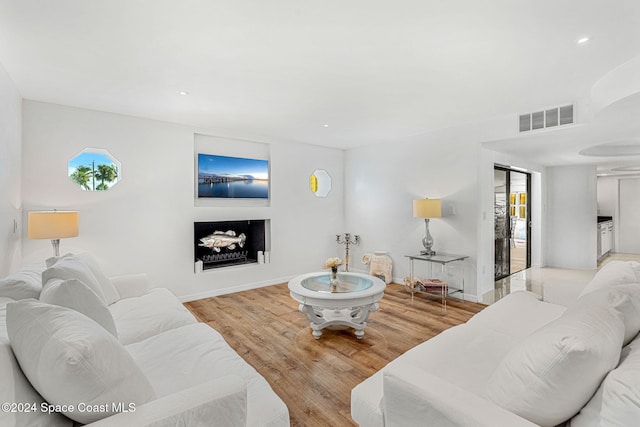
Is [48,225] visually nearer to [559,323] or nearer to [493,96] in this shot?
[559,323]

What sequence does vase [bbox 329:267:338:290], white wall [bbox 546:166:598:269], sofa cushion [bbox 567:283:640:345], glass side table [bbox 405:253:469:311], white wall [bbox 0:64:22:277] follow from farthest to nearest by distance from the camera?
white wall [bbox 546:166:598:269] → glass side table [bbox 405:253:469:311] → vase [bbox 329:267:338:290] → white wall [bbox 0:64:22:277] → sofa cushion [bbox 567:283:640:345]

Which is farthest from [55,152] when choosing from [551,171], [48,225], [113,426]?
[551,171]

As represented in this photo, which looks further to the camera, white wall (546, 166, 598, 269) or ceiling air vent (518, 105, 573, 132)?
white wall (546, 166, 598, 269)

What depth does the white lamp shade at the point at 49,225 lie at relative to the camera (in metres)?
2.69

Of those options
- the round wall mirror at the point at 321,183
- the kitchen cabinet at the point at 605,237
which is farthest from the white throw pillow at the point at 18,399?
the kitchen cabinet at the point at 605,237

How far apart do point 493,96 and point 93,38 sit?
3459 mm

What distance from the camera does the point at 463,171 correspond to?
4.22 meters

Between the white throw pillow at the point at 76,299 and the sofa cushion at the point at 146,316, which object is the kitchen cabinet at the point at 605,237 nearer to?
the sofa cushion at the point at 146,316

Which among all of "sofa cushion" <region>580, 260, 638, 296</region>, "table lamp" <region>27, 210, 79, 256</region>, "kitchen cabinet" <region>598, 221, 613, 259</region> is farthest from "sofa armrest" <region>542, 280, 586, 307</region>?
"kitchen cabinet" <region>598, 221, 613, 259</region>

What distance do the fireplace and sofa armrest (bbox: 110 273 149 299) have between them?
4.56 ft

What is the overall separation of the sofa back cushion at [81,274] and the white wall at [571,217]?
7566 mm

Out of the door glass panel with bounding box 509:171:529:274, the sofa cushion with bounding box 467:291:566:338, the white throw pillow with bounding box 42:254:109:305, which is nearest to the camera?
the white throw pillow with bounding box 42:254:109:305

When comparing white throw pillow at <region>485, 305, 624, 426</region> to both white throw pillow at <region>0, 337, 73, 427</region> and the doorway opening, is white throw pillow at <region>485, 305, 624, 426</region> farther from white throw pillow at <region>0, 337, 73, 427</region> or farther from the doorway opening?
the doorway opening

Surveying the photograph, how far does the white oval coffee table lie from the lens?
2699 millimetres
